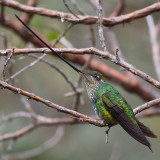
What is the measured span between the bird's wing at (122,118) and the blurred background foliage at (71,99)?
7.71 ft

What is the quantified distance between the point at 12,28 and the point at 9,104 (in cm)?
208

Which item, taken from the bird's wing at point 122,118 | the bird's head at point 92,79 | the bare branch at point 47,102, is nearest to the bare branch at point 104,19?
the bird's head at point 92,79

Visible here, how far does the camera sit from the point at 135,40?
6.21 metres

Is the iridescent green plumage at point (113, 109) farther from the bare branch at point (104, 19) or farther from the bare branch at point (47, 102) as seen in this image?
the bare branch at point (104, 19)

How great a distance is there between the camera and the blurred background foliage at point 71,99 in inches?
216

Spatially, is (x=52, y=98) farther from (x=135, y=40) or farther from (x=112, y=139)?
(x=135, y=40)

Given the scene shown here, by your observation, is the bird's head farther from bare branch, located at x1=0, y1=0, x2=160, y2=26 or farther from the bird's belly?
bare branch, located at x1=0, y1=0, x2=160, y2=26

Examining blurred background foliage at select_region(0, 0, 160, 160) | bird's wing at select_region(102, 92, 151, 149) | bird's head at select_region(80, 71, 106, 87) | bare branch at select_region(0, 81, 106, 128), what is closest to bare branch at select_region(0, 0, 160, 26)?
bird's head at select_region(80, 71, 106, 87)

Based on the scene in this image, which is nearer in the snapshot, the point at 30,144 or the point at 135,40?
the point at 30,144

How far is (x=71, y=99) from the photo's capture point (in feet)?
20.3

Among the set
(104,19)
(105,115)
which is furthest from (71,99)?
(105,115)

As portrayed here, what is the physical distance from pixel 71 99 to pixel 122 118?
3.37 meters

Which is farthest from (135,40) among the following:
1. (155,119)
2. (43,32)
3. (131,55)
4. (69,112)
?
(69,112)

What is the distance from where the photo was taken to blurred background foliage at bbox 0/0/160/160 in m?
5.48
